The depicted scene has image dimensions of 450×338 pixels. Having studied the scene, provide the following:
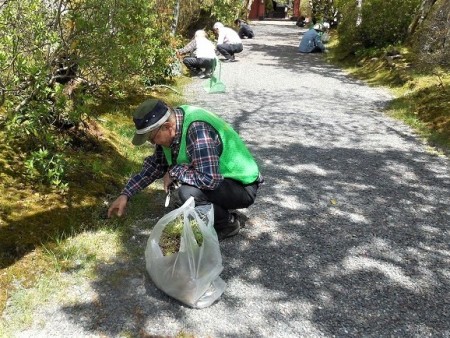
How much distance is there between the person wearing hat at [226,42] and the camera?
476 inches

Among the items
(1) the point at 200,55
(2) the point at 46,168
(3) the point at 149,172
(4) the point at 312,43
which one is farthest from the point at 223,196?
(4) the point at 312,43

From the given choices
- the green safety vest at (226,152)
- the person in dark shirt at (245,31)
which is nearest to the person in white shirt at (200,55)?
the green safety vest at (226,152)

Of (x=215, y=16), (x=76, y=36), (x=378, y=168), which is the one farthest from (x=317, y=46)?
(x=76, y=36)

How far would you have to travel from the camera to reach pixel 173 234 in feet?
10.6

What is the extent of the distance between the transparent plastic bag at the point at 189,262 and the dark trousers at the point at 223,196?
1.01 ft

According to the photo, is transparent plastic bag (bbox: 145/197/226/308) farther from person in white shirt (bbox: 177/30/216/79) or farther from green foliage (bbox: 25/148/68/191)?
person in white shirt (bbox: 177/30/216/79)

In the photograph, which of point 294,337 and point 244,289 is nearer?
point 294,337

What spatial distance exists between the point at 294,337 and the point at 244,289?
18.9 inches

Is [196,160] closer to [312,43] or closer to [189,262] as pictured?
[189,262]

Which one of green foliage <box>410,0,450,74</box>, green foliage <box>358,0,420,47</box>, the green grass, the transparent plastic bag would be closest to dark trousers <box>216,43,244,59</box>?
the green grass

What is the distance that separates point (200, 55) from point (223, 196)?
722cm

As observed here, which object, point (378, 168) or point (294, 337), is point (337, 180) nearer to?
point (378, 168)

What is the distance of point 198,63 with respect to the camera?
9.73 m

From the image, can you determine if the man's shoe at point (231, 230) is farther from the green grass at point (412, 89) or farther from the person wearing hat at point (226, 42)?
the person wearing hat at point (226, 42)
